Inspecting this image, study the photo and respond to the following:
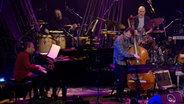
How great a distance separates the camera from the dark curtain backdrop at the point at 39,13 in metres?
12.1

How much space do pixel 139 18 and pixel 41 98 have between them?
13.4 feet

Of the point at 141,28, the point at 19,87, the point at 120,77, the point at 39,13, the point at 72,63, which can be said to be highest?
the point at 39,13

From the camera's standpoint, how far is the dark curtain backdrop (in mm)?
12101

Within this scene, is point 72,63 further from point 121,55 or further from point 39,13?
point 39,13

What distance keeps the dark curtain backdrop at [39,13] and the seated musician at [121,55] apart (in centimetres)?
365

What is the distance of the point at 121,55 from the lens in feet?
31.8

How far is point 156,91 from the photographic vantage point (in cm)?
1048

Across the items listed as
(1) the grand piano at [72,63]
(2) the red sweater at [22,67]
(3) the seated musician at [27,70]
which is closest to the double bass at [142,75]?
(1) the grand piano at [72,63]

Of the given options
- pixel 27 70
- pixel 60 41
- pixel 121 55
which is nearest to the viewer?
pixel 27 70

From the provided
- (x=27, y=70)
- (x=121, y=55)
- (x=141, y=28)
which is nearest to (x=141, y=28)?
(x=141, y=28)

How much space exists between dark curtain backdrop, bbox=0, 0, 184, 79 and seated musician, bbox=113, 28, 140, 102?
Answer: 3.65 meters

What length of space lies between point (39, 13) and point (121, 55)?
566cm

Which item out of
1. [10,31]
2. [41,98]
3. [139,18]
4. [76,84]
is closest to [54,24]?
[10,31]

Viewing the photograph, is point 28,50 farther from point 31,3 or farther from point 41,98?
point 31,3
